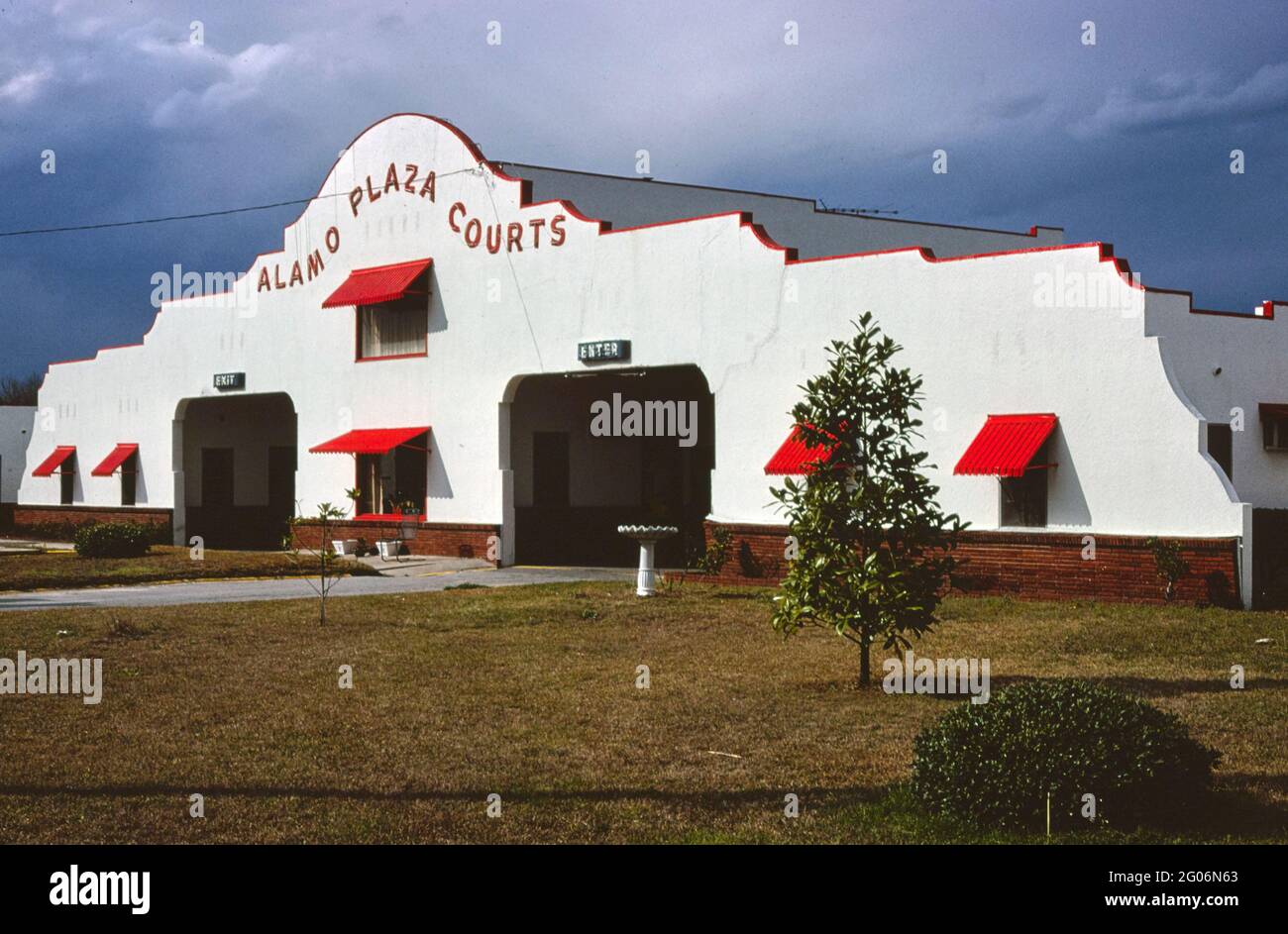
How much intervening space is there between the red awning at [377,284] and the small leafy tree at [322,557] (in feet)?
14.9

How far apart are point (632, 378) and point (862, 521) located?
1664 centimetres

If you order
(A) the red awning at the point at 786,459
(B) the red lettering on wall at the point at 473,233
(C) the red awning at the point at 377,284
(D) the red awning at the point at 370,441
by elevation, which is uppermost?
(B) the red lettering on wall at the point at 473,233

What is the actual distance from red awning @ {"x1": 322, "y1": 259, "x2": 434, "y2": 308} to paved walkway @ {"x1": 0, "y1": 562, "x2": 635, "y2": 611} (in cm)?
563

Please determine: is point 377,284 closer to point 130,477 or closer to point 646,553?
point 646,553

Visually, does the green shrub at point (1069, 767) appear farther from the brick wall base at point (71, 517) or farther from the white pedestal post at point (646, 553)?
the brick wall base at point (71, 517)

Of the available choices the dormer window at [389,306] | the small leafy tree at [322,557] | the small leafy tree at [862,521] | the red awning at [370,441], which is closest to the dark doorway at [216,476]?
the small leafy tree at [322,557]

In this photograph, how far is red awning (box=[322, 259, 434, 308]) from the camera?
27.8m

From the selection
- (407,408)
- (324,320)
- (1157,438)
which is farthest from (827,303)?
(324,320)

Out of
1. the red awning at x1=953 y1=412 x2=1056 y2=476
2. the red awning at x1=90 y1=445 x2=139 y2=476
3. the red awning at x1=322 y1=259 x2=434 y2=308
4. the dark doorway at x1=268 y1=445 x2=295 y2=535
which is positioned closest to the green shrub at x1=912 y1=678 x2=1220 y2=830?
the red awning at x1=953 y1=412 x2=1056 y2=476

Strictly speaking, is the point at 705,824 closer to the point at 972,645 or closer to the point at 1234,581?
the point at 972,645

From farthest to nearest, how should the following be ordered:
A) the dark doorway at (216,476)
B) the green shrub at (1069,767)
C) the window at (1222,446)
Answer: the dark doorway at (216,476) → the window at (1222,446) → the green shrub at (1069,767)

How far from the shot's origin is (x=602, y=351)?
79.8 feet

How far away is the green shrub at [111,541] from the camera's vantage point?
27.4 meters
